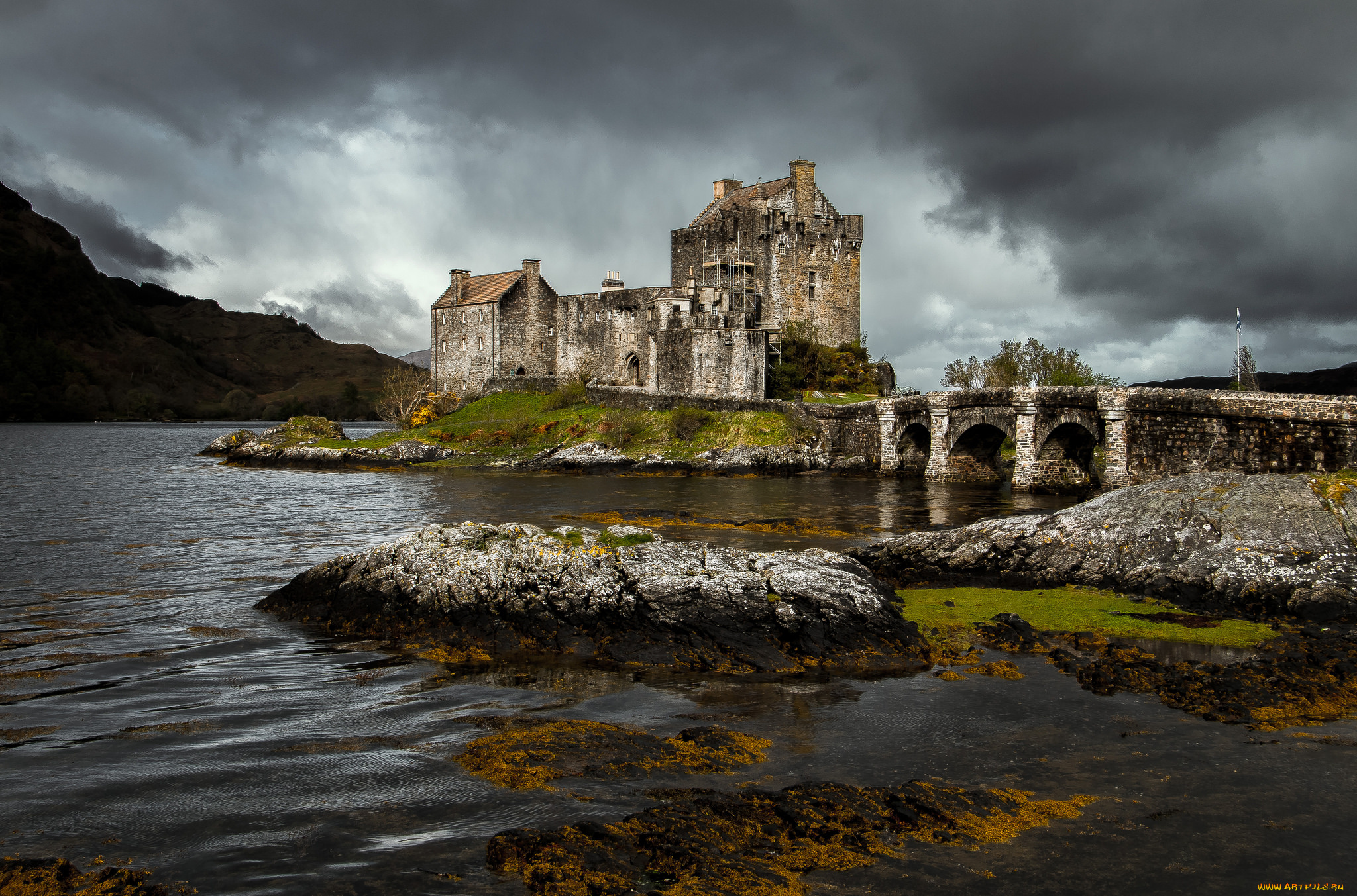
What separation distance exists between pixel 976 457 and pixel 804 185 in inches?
1099

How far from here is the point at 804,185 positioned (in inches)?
2349

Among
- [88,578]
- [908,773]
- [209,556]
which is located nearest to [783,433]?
[209,556]

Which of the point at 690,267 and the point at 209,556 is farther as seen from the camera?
the point at 690,267

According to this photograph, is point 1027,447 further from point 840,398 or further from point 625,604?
point 625,604

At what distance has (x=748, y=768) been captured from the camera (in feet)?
23.9

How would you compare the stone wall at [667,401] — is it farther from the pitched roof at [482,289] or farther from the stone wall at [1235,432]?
the stone wall at [1235,432]

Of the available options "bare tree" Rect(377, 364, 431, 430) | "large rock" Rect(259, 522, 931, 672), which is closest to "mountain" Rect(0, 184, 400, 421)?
"bare tree" Rect(377, 364, 431, 430)

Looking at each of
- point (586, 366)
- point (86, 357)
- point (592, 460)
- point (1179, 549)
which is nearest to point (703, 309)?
point (586, 366)

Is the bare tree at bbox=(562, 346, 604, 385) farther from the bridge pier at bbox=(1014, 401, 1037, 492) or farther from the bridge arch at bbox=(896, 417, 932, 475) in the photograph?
the bridge pier at bbox=(1014, 401, 1037, 492)

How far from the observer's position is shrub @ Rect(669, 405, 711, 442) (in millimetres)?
48688

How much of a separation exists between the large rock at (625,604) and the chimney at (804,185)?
5072 centimetres

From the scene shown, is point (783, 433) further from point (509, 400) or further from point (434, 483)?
point (509, 400)

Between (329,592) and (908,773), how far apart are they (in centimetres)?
920

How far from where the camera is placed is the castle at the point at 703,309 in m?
53.1
